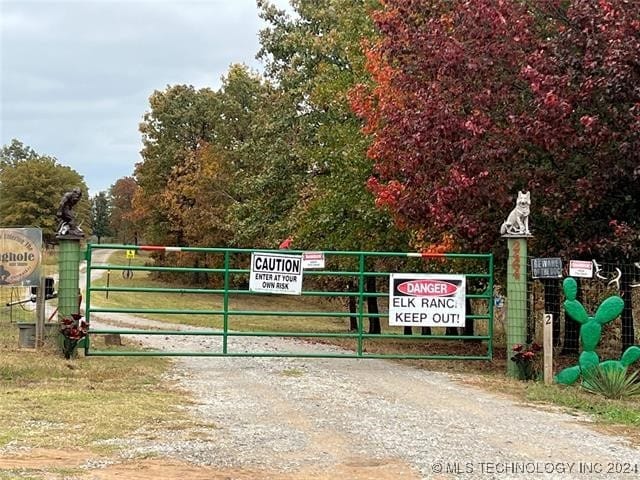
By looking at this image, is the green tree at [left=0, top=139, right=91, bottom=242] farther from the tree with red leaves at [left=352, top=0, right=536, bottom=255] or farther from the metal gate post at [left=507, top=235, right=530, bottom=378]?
the metal gate post at [left=507, top=235, right=530, bottom=378]

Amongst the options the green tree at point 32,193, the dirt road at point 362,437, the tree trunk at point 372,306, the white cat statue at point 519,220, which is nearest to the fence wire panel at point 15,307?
the dirt road at point 362,437

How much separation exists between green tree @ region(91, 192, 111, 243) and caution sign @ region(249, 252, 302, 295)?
9388 cm

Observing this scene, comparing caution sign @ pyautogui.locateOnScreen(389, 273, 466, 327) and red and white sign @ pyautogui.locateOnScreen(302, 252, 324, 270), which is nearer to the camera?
red and white sign @ pyautogui.locateOnScreen(302, 252, 324, 270)

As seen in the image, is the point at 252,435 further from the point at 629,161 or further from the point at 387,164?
the point at 387,164

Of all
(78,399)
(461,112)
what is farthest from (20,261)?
(461,112)

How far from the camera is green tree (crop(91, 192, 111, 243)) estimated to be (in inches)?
4038

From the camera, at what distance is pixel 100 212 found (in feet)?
350

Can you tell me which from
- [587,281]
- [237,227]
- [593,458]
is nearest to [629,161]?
[587,281]

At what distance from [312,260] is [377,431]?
4631 mm

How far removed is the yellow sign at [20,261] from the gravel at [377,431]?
412 centimetres

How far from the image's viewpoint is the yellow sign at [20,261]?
527 inches

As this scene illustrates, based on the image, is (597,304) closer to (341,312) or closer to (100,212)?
(341,312)

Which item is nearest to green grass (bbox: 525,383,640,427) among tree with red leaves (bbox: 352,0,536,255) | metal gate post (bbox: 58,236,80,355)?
tree with red leaves (bbox: 352,0,536,255)

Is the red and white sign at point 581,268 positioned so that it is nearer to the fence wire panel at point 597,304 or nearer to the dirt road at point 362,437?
the fence wire panel at point 597,304
